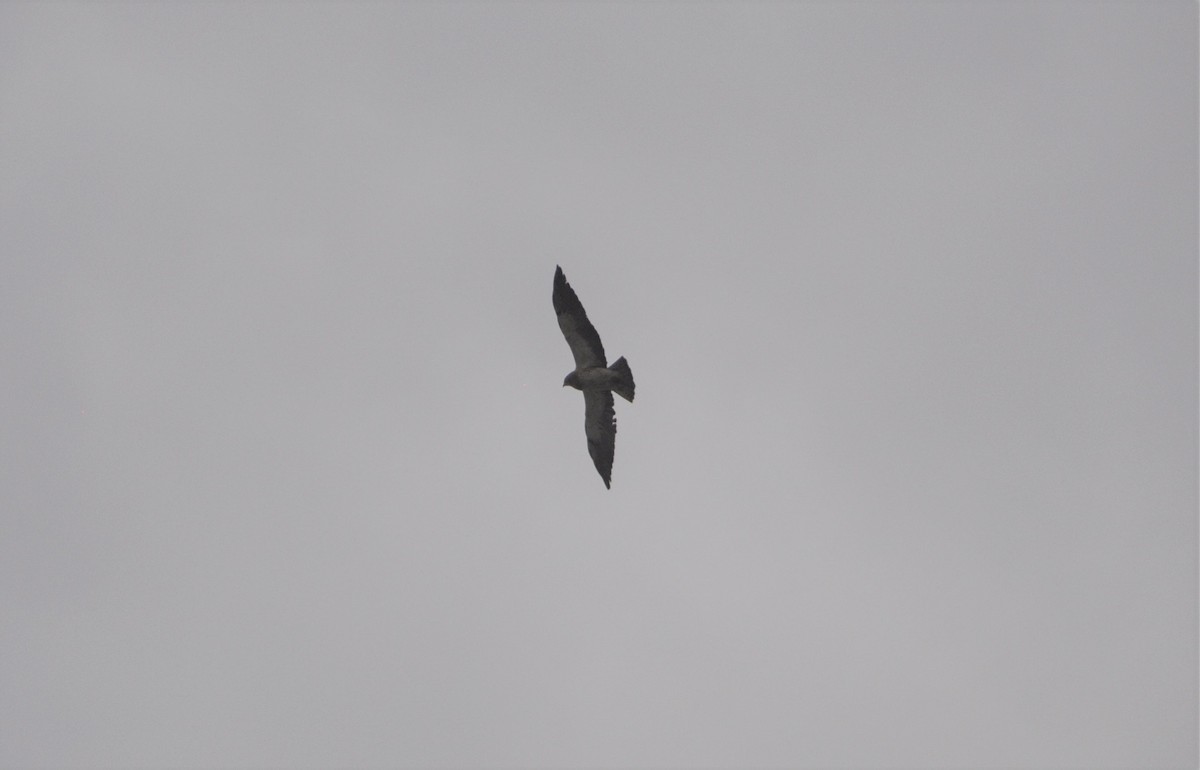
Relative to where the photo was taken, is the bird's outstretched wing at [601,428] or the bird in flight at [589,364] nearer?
the bird in flight at [589,364]

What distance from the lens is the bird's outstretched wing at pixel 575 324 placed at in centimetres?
2578

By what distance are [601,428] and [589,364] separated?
2.16 m

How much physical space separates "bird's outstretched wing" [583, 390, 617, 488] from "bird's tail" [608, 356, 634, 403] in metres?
1.14

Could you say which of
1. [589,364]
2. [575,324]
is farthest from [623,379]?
[575,324]

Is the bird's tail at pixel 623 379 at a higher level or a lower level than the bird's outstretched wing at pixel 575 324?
lower

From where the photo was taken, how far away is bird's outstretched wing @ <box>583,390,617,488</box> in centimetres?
2727

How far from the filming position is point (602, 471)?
27422 mm

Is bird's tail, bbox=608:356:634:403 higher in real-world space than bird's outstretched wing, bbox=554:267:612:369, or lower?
lower

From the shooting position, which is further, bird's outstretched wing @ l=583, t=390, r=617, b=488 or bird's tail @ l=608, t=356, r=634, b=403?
bird's outstretched wing @ l=583, t=390, r=617, b=488

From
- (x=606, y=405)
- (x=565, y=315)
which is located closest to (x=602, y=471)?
(x=606, y=405)

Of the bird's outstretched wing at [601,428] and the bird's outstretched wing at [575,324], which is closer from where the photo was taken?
the bird's outstretched wing at [575,324]

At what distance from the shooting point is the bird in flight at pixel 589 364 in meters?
25.8

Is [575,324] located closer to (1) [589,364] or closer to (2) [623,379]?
(1) [589,364]

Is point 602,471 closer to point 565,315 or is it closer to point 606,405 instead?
point 606,405
